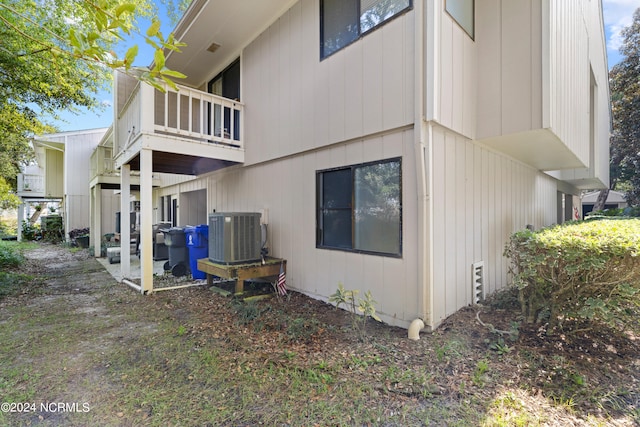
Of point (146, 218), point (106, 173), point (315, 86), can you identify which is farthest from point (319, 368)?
point (106, 173)

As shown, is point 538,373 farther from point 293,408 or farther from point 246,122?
point 246,122

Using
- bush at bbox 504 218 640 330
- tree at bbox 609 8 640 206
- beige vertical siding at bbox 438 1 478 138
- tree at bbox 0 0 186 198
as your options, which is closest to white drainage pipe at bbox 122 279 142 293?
tree at bbox 0 0 186 198

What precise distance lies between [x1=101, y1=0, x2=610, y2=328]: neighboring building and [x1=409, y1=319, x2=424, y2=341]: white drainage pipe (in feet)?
0.34

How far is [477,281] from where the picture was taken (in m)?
4.39

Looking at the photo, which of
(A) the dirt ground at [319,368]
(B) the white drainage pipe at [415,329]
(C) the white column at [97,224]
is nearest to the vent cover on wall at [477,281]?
(A) the dirt ground at [319,368]

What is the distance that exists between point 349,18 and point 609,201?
25.7 meters

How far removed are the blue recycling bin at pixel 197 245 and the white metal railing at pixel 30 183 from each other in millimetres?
16043

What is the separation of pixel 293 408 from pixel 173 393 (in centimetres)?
97

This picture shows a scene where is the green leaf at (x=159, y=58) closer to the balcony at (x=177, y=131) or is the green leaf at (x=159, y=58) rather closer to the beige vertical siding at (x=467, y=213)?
the beige vertical siding at (x=467, y=213)

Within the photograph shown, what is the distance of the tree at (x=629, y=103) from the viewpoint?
1298 centimetres

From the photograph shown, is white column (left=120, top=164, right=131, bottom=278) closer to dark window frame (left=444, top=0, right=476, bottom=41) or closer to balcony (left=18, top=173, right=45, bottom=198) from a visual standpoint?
dark window frame (left=444, top=0, right=476, bottom=41)

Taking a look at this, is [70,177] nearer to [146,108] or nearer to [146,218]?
[146,108]

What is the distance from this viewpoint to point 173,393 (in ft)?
7.99

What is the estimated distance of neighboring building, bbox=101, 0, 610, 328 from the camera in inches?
143
